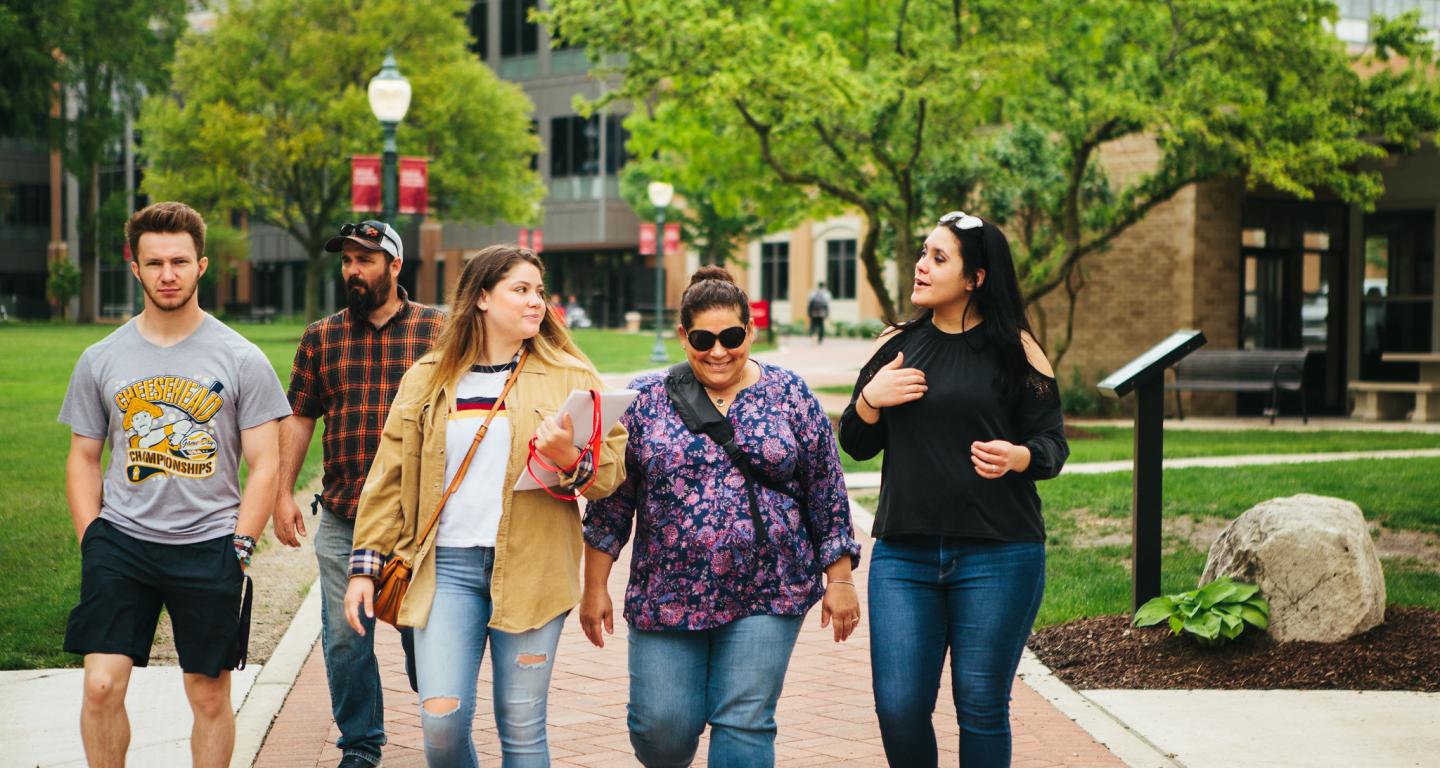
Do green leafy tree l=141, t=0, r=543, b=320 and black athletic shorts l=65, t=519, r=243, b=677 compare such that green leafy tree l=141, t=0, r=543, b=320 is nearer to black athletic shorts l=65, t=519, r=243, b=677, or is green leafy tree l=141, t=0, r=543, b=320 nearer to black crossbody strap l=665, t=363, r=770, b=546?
black athletic shorts l=65, t=519, r=243, b=677

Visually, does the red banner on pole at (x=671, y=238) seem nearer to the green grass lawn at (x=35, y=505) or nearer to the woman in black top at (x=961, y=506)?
the green grass lawn at (x=35, y=505)

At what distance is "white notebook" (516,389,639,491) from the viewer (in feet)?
12.9

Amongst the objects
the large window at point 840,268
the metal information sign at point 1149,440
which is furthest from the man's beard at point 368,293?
the large window at point 840,268

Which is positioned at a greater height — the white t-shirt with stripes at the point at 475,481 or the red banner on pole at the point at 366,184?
the red banner on pole at the point at 366,184

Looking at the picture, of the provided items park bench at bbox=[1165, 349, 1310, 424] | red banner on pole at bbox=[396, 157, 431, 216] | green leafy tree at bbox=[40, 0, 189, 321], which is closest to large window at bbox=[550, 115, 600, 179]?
green leafy tree at bbox=[40, 0, 189, 321]

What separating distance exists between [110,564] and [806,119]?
1307cm

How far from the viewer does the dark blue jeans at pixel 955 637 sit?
4.24m

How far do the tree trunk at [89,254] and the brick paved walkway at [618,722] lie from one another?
38788mm

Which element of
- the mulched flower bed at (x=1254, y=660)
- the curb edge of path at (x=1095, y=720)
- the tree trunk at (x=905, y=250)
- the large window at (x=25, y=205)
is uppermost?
the large window at (x=25, y=205)

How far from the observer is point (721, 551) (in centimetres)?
410

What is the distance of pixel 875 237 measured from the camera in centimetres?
1920

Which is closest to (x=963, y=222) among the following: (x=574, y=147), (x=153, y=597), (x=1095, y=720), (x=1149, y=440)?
(x=153, y=597)

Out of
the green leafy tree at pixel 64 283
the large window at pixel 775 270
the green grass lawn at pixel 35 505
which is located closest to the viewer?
the green grass lawn at pixel 35 505

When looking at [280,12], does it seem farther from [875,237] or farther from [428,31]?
[875,237]
